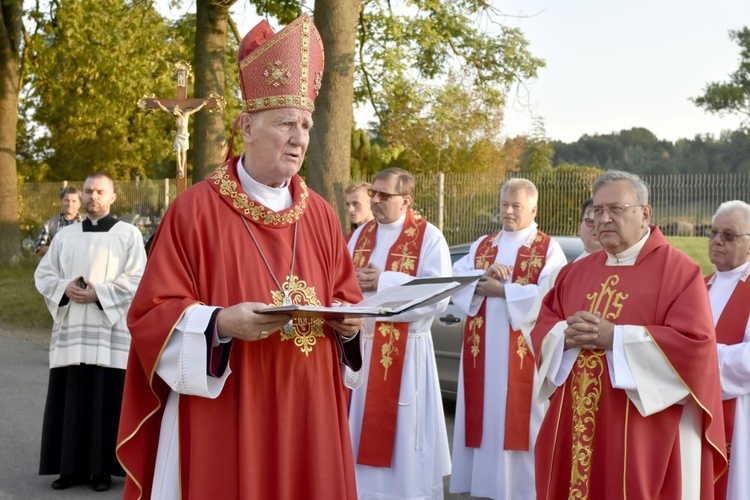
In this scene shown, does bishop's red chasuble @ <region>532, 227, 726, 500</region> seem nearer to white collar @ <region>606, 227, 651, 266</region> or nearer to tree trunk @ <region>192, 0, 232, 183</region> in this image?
white collar @ <region>606, 227, 651, 266</region>

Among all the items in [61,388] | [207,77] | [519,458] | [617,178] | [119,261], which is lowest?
[519,458]

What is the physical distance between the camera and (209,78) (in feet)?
44.4

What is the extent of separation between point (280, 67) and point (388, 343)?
354 centimetres

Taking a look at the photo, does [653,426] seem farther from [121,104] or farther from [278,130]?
[121,104]

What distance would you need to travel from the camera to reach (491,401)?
753 centimetres

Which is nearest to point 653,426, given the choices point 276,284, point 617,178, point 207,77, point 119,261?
point 617,178

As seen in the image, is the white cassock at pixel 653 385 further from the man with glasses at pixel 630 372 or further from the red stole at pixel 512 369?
the red stole at pixel 512 369

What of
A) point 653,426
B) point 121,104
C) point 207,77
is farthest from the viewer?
point 121,104

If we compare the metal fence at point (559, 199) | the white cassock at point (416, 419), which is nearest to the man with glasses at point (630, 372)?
the white cassock at point (416, 419)

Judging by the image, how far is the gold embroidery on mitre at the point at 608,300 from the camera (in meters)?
4.80

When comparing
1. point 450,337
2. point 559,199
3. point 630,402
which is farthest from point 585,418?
point 559,199

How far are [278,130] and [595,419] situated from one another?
2.21m

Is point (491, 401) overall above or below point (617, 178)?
below

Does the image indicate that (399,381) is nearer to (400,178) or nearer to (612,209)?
(400,178)
